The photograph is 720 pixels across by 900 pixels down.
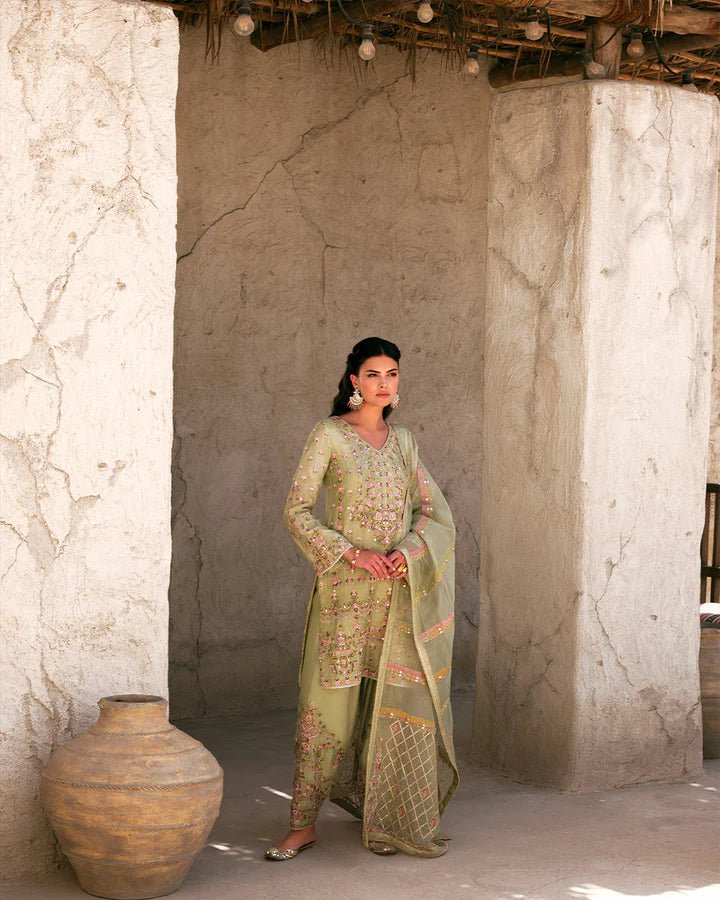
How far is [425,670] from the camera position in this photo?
14.6 feet

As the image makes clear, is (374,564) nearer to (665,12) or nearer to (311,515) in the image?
(311,515)

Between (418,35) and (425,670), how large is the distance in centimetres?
294

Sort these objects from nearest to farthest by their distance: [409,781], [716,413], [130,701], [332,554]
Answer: [130,701], [332,554], [409,781], [716,413]

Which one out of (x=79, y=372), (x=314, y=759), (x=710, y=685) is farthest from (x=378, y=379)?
(x=710, y=685)

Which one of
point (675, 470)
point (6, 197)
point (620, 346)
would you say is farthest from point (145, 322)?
point (675, 470)

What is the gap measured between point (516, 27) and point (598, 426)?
1.67 metres

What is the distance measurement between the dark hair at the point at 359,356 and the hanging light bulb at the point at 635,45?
1.82 metres

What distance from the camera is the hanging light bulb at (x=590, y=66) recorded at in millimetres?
5301

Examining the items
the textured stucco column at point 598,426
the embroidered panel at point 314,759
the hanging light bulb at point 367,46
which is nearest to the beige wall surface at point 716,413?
the textured stucco column at point 598,426

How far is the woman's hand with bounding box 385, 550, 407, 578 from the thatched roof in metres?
1.90

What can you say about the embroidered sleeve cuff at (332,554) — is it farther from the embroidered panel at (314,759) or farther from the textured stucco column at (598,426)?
the textured stucco column at (598,426)

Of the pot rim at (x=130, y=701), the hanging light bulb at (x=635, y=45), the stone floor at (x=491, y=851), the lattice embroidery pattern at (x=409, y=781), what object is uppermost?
the hanging light bulb at (x=635, y=45)

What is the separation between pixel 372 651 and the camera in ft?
14.8

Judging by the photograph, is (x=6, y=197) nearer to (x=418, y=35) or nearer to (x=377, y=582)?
(x=377, y=582)
